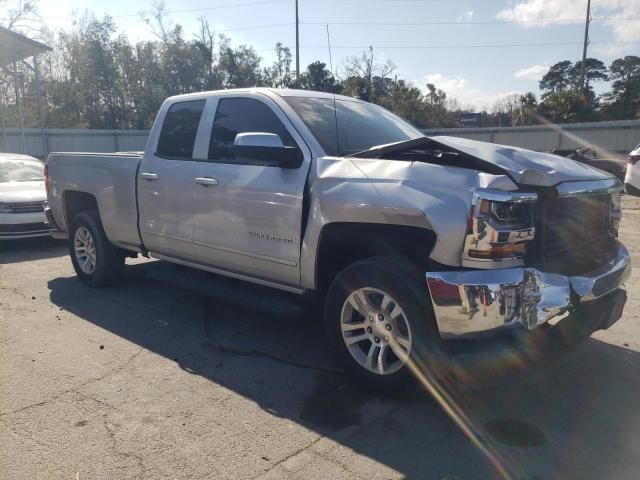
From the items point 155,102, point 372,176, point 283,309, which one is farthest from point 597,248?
point 155,102

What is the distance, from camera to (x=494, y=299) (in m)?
2.99

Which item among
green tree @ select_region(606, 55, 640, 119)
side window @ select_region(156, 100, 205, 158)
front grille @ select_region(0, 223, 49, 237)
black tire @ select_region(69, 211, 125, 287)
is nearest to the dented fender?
side window @ select_region(156, 100, 205, 158)

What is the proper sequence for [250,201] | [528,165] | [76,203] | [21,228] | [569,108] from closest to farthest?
[528,165]
[250,201]
[76,203]
[21,228]
[569,108]

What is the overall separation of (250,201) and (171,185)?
1.13 meters

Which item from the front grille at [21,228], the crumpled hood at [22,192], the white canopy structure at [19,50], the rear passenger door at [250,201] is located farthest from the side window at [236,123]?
the white canopy structure at [19,50]

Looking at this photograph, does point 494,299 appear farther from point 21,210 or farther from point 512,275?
point 21,210

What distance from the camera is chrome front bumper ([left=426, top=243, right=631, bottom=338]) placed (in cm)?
300

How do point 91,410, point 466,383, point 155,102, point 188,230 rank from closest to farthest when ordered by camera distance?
point 466,383
point 91,410
point 188,230
point 155,102

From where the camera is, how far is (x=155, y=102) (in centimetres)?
4003

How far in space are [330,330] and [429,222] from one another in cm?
113

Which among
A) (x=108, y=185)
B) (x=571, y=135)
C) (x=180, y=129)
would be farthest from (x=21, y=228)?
(x=571, y=135)

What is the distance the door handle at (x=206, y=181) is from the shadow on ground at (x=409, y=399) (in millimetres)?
914

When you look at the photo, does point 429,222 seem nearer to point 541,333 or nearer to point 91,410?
point 541,333

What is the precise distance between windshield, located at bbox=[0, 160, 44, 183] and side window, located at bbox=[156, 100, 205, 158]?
5.99 m
